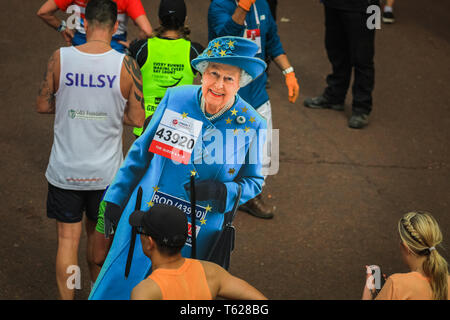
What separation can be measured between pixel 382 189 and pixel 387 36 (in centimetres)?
501

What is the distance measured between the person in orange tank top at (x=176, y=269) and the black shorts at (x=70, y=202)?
5.00ft

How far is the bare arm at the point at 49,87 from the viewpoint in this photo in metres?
4.22

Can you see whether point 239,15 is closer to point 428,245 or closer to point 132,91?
point 132,91

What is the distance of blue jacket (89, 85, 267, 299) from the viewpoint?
3645 mm

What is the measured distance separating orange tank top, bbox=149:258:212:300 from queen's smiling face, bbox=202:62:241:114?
0.98 meters

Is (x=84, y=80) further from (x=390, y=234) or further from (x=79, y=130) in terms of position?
(x=390, y=234)

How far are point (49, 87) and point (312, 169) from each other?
12.7 ft

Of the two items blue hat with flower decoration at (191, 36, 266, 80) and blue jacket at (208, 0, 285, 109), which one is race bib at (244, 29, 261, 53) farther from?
blue hat with flower decoration at (191, 36, 266, 80)

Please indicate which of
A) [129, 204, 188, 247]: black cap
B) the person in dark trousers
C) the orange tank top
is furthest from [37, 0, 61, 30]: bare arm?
the orange tank top

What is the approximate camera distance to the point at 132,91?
14.4ft

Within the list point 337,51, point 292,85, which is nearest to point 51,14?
point 292,85

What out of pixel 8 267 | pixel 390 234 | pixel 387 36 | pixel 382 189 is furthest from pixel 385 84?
pixel 8 267

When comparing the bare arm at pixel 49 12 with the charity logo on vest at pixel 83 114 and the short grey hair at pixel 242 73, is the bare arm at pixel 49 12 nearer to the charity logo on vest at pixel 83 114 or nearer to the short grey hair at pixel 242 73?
the charity logo on vest at pixel 83 114

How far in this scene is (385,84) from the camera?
9.74m
